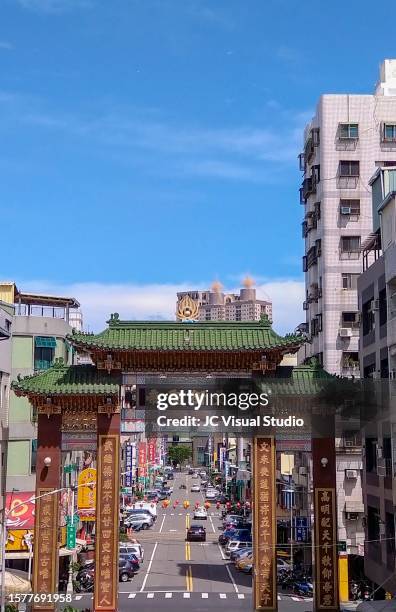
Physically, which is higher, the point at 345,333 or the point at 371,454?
the point at 345,333

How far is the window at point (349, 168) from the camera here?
155 ft

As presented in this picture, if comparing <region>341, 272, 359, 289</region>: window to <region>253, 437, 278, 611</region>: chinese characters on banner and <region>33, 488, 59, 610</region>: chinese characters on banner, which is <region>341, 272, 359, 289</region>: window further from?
<region>33, 488, 59, 610</region>: chinese characters on banner

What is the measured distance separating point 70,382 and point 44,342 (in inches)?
767

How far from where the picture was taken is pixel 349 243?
4716cm

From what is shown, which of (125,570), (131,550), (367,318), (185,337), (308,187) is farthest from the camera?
(308,187)

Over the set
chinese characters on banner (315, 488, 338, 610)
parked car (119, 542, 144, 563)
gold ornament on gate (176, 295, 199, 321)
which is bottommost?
parked car (119, 542, 144, 563)

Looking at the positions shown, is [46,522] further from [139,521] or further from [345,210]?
[139,521]

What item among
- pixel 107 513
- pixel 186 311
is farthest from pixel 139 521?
pixel 107 513

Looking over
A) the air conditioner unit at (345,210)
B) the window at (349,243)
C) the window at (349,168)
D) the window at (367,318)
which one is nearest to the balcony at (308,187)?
the window at (349,168)

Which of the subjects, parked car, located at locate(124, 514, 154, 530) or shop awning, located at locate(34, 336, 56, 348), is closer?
shop awning, located at locate(34, 336, 56, 348)

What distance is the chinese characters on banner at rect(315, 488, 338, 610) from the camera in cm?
2572

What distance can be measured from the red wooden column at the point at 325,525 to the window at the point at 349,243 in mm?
22349

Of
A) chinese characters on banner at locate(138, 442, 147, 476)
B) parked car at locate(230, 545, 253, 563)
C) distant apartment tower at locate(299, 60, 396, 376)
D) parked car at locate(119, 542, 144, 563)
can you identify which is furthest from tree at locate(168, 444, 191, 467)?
distant apartment tower at locate(299, 60, 396, 376)

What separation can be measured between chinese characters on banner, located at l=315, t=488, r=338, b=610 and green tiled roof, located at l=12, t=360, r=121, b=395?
8.05 meters
